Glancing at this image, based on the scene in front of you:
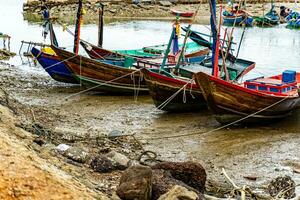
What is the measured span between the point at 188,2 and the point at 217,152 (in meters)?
52.9

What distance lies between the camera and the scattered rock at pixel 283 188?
306 inches

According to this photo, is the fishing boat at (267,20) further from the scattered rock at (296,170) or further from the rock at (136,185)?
the rock at (136,185)

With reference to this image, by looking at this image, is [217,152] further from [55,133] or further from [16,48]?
[16,48]

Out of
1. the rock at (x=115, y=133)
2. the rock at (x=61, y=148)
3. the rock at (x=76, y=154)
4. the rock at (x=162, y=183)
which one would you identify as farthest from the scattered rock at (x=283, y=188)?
the rock at (x=115, y=133)

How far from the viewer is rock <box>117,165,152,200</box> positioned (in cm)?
653

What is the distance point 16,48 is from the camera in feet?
97.7

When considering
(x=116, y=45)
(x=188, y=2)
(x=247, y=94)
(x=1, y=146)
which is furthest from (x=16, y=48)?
(x=188, y=2)

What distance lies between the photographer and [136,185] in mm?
6559

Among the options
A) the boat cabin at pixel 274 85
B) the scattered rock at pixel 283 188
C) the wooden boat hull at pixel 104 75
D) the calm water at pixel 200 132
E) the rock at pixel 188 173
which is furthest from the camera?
the wooden boat hull at pixel 104 75

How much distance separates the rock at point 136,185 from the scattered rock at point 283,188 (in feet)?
7.54

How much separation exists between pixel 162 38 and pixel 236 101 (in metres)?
23.8

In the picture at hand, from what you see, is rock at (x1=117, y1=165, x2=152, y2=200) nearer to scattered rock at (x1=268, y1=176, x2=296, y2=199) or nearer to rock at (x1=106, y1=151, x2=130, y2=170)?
rock at (x1=106, y1=151, x2=130, y2=170)

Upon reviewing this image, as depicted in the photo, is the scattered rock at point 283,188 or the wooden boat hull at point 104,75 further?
the wooden boat hull at point 104,75

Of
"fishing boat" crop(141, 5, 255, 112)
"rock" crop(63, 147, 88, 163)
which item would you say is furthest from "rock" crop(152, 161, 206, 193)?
"fishing boat" crop(141, 5, 255, 112)
